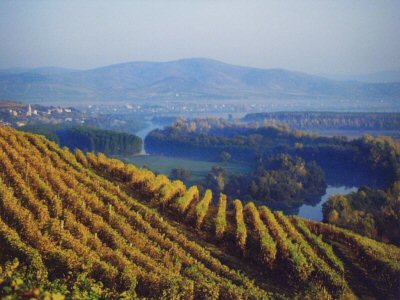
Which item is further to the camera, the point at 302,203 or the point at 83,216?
the point at 302,203

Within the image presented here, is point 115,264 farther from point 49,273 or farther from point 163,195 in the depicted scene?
point 163,195

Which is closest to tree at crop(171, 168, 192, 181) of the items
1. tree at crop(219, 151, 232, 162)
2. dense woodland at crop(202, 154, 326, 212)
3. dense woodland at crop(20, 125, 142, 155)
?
dense woodland at crop(202, 154, 326, 212)

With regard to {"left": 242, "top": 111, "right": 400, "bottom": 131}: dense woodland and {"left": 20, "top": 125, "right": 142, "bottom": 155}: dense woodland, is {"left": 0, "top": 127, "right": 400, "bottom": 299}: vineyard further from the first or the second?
{"left": 242, "top": 111, "right": 400, "bottom": 131}: dense woodland

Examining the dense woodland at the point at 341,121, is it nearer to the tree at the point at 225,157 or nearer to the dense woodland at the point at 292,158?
the dense woodland at the point at 292,158

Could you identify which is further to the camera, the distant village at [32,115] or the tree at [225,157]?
the tree at [225,157]

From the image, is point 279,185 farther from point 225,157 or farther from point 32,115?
point 32,115

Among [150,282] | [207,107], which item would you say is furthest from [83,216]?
[207,107]

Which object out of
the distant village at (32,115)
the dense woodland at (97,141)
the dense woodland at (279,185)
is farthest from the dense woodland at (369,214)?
the dense woodland at (97,141)
